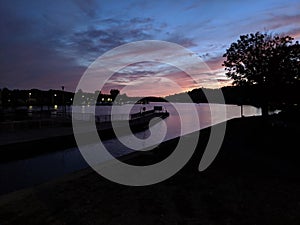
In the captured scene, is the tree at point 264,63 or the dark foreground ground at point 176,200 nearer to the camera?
the dark foreground ground at point 176,200

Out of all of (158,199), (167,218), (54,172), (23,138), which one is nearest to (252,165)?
(158,199)

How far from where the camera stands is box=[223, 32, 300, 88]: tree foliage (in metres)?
32.4

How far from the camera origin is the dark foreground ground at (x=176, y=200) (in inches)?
251

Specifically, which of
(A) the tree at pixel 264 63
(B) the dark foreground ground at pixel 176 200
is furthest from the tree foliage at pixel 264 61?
(B) the dark foreground ground at pixel 176 200

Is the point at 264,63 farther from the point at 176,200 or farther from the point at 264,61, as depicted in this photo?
the point at 176,200

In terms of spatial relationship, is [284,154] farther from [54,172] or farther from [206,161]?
[54,172]

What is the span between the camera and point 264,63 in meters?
34.3

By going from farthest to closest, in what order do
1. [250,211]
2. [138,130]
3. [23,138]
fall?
[138,130], [23,138], [250,211]

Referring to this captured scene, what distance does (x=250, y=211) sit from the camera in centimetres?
675

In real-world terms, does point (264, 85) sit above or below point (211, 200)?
above

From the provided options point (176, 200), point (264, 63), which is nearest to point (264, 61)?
point (264, 63)

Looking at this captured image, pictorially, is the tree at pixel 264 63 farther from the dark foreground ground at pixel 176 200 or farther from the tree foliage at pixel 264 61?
the dark foreground ground at pixel 176 200

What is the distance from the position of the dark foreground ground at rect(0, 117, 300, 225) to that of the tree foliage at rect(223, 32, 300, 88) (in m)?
24.0

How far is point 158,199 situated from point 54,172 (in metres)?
12.2
